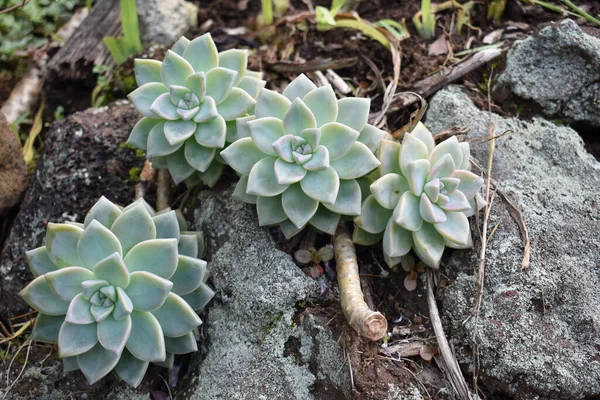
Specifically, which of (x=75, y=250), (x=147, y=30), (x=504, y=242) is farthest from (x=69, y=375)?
(x=147, y=30)

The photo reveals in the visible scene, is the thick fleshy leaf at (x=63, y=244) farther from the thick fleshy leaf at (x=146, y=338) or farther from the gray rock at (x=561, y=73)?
the gray rock at (x=561, y=73)

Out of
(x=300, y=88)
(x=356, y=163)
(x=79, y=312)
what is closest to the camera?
(x=79, y=312)

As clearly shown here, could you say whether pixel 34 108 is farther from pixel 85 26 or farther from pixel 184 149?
pixel 184 149

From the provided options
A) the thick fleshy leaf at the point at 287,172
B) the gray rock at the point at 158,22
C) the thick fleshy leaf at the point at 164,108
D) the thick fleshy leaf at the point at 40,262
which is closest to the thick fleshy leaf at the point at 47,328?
the thick fleshy leaf at the point at 40,262

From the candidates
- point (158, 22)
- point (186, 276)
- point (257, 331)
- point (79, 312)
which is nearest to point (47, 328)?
point (79, 312)

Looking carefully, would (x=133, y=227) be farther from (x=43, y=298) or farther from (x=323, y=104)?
(x=323, y=104)
